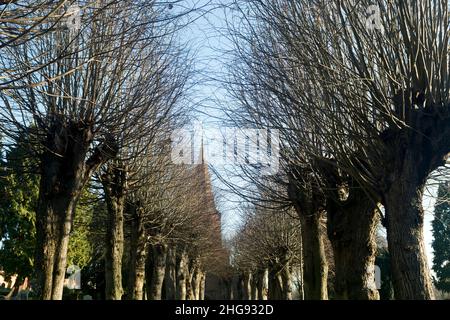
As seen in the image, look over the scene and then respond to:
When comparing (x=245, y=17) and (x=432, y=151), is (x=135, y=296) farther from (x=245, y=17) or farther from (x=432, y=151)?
(x=432, y=151)

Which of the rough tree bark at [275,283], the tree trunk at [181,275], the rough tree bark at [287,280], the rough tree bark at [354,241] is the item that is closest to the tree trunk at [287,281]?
the rough tree bark at [287,280]

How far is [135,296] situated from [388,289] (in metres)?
27.0

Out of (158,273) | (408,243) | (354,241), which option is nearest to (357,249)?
(354,241)

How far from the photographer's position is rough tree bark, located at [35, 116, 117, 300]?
9172 mm

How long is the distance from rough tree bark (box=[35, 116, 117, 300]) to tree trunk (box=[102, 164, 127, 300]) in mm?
3278

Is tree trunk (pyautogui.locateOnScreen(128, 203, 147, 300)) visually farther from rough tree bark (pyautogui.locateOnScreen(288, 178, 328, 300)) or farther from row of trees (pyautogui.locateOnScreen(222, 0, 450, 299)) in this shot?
row of trees (pyautogui.locateOnScreen(222, 0, 450, 299))

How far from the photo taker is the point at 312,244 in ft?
41.5

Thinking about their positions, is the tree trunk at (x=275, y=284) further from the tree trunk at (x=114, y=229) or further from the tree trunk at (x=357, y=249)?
the tree trunk at (x=357, y=249)

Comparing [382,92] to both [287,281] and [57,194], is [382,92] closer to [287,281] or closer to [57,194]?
[57,194]

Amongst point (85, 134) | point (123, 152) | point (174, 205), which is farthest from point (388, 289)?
point (85, 134)

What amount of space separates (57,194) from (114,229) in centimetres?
427

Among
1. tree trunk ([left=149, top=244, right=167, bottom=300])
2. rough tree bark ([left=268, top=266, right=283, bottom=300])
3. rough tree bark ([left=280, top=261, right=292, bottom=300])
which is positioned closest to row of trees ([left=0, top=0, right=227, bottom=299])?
tree trunk ([left=149, top=244, right=167, bottom=300])

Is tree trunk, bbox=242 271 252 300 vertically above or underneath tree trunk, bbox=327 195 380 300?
above

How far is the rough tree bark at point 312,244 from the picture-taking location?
1242 cm
